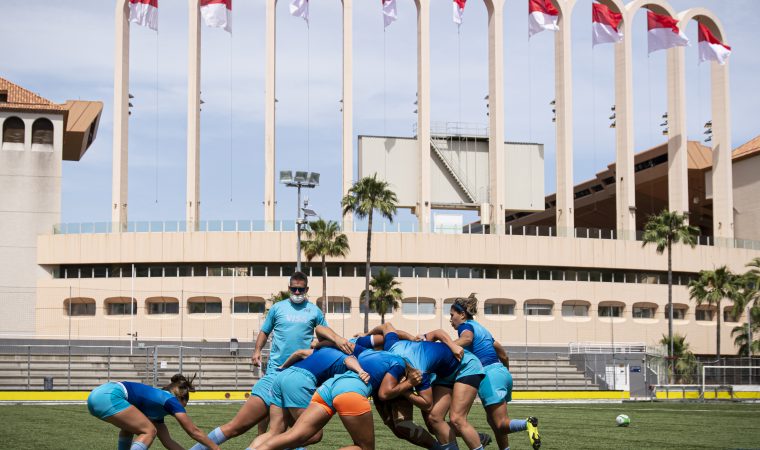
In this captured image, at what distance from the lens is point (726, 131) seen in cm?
8012

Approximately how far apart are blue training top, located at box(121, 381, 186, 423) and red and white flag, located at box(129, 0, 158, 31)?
57470mm

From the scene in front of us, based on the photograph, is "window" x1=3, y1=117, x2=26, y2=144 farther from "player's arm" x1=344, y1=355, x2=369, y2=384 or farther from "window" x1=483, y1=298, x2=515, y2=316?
"player's arm" x1=344, y1=355, x2=369, y2=384

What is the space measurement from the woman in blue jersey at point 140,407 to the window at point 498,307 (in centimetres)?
6072

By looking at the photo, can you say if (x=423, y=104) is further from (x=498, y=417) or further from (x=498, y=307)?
(x=498, y=417)

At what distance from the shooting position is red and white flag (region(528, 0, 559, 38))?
6700cm

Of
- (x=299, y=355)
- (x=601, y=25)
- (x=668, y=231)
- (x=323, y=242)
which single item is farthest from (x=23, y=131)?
(x=299, y=355)

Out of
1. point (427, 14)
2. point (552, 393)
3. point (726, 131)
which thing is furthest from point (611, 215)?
point (552, 393)

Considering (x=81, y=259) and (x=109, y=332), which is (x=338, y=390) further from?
(x=81, y=259)

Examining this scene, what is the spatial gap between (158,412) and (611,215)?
100 m

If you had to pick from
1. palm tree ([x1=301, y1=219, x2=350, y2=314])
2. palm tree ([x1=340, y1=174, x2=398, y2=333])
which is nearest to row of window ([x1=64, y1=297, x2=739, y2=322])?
palm tree ([x1=301, y1=219, x2=350, y2=314])

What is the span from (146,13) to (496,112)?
2491 centimetres

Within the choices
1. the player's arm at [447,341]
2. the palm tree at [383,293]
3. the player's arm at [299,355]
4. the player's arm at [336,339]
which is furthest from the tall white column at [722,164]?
the player's arm at [299,355]

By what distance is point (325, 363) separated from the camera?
398 inches

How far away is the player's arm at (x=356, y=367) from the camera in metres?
9.48
